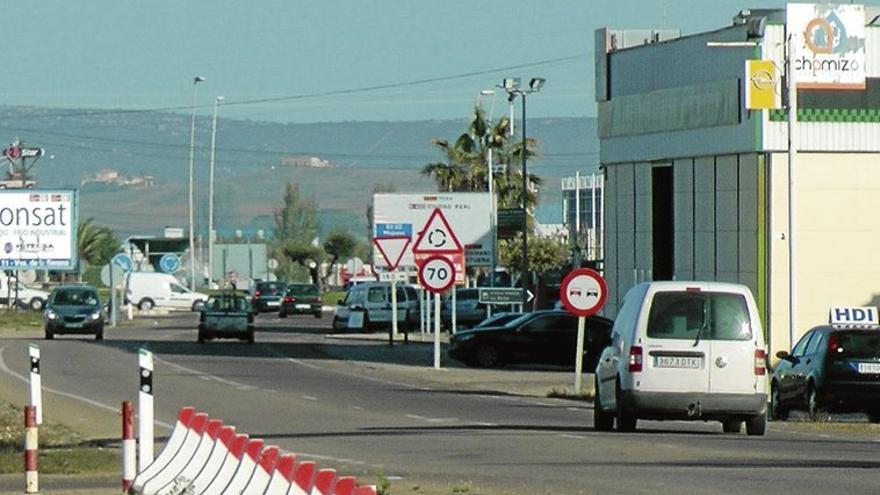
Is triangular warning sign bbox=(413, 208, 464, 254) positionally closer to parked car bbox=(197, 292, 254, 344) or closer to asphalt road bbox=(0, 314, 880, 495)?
asphalt road bbox=(0, 314, 880, 495)

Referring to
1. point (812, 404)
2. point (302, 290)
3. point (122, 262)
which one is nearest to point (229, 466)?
point (812, 404)

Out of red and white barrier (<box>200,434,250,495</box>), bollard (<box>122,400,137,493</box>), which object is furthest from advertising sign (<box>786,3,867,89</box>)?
red and white barrier (<box>200,434,250,495</box>)

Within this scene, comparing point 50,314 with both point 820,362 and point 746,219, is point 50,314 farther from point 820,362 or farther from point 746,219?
point 820,362

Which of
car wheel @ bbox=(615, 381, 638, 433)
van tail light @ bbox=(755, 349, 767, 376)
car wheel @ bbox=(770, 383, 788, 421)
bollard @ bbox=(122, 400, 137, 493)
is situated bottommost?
car wheel @ bbox=(770, 383, 788, 421)

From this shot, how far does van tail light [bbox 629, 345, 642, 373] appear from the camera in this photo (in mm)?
25469

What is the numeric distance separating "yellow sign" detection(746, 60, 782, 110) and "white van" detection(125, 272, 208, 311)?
70648 millimetres

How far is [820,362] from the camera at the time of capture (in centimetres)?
3125

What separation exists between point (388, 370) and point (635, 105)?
12.2 meters

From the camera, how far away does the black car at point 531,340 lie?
50938mm

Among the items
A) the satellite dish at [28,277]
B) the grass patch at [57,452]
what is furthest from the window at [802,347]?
the satellite dish at [28,277]

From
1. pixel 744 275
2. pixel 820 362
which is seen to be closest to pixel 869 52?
pixel 744 275

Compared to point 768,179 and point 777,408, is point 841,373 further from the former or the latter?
point 768,179

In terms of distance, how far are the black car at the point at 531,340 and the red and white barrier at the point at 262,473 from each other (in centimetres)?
3820

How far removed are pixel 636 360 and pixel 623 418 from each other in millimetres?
924
